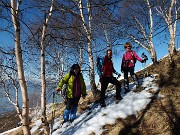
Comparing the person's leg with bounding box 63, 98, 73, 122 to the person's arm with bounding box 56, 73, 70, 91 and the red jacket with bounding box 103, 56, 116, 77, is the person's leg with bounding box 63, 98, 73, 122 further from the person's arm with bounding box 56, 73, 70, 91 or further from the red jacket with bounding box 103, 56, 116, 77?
the red jacket with bounding box 103, 56, 116, 77

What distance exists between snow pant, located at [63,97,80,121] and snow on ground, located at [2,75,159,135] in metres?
0.22

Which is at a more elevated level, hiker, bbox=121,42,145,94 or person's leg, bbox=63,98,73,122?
hiker, bbox=121,42,145,94

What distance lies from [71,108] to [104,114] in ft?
3.97

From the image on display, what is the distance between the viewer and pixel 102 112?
8.25m

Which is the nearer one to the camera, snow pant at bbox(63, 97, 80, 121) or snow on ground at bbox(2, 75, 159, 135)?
snow on ground at bbox(2, 75, 159, 135)

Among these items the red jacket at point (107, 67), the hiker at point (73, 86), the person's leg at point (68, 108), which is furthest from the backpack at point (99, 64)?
the person's leg at point (68, 108)

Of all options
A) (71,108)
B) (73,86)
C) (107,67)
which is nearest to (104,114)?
(71,108)

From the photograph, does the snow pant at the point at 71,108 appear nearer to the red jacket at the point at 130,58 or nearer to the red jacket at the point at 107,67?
the red jacket at the point at 107,67

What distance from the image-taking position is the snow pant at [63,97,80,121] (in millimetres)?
8164

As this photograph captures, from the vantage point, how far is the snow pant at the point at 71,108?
816 centimetres

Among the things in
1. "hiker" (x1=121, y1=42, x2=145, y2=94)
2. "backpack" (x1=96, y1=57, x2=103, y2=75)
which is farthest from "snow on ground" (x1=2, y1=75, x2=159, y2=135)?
"backpack" (x1=96, y1=57, x2=103, y2=75)

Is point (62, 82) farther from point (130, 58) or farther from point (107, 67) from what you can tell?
point (130, 58)

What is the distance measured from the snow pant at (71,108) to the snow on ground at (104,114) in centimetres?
22

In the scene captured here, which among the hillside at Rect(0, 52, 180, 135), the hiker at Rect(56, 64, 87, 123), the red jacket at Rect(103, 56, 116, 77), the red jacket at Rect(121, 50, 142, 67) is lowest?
the hillside at Rect(0, 52, 180, 135)
